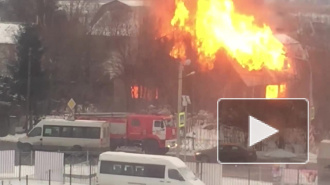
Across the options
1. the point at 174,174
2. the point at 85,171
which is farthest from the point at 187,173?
the point at 85,171

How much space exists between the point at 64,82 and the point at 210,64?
0.95 metres

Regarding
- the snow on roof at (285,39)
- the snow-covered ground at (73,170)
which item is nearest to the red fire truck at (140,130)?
the snow-covered ground at (73,170)

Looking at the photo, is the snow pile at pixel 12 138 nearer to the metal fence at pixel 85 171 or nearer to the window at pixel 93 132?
the metal fence at pixel 85 171

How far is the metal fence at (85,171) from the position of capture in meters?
2.65

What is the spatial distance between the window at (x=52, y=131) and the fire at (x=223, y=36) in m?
0.85

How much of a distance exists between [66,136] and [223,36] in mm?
1124

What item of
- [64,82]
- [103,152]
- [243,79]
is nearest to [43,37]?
[64,82]

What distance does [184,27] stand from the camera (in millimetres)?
2684

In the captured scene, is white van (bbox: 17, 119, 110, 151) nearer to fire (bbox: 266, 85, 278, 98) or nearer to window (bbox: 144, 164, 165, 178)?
window (bbox: 144, 164, 165, 178)

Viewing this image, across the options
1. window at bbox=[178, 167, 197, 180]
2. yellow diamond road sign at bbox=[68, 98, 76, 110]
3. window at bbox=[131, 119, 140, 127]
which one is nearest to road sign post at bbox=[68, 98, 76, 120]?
yellow diamond road sign at bbox=[68, 98, 76, 110]

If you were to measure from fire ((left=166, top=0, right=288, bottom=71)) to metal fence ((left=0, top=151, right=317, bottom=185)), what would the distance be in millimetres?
583

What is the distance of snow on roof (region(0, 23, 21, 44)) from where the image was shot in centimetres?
288

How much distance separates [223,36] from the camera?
2.71 metres

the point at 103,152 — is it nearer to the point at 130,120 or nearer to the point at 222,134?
the point at 130,120
